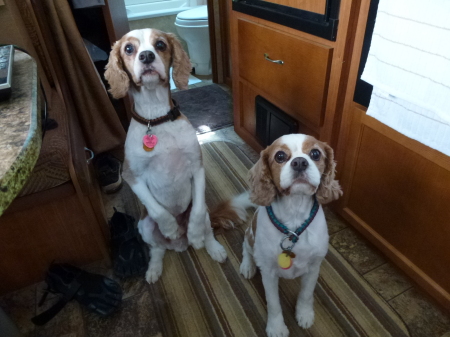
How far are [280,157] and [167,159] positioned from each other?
50 centimetres

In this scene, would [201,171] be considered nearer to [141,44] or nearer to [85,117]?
[141,44]

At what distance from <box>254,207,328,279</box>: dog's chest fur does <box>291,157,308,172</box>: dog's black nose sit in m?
0.20

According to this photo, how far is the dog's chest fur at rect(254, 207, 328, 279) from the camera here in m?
1.04

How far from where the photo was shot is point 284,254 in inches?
41.5

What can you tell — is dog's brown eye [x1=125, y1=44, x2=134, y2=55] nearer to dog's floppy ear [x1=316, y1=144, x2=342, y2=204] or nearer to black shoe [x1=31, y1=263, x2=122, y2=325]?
dog's floppy ear [x1=316, y1=144, x2=342, y2=204]

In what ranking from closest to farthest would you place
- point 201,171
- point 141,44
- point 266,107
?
point 141,44, point 201,171, point 266,107

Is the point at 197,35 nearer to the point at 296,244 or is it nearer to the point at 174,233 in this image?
the point at 174,233

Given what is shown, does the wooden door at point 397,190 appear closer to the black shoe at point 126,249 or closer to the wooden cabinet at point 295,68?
the wooden cabinet at point 295,68

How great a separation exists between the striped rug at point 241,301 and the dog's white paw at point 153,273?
0.03 metres

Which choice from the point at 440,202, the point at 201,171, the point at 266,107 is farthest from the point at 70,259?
the point at 440,202

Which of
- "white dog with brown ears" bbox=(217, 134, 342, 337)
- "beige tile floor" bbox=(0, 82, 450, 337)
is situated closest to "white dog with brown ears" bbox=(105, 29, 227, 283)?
"beige tile floor" bbox=(0, 82, 450, 337)

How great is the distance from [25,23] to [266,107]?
1.19 metres

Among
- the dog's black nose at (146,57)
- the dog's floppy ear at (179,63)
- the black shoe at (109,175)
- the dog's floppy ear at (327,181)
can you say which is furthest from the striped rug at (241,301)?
the dog's black nose at (146,57)

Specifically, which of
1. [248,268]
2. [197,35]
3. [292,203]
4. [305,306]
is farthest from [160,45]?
[197,35]
